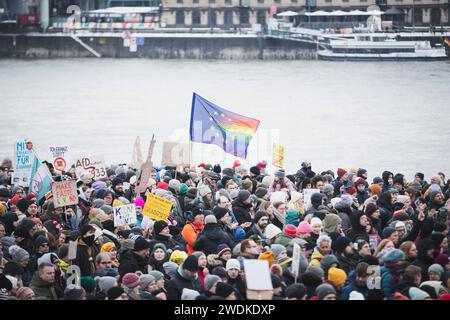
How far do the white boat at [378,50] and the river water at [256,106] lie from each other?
964mm

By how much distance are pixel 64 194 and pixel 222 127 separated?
4852 millimetres

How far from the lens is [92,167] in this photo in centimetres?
1405

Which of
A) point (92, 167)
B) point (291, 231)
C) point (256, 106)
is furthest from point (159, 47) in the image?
point (291, 231)

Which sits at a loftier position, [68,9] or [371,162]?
[68,9]

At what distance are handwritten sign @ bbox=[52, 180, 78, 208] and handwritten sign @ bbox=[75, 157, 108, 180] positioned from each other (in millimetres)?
2959

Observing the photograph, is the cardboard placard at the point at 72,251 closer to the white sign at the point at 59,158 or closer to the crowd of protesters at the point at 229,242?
the crowd of protesters at the point at 229,242

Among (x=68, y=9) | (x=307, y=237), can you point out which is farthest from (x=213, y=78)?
(x=307, y=237)

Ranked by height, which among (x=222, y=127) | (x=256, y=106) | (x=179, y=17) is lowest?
(x=256, y=106)

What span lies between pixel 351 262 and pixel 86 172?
17.9ft

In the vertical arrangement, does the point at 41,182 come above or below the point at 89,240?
above

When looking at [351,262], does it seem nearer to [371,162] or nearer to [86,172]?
[86,172]

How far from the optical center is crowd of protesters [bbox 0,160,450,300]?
8156 millimetres

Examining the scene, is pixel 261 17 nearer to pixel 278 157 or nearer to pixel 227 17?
pixel 227 17

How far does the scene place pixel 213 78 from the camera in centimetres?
5806
